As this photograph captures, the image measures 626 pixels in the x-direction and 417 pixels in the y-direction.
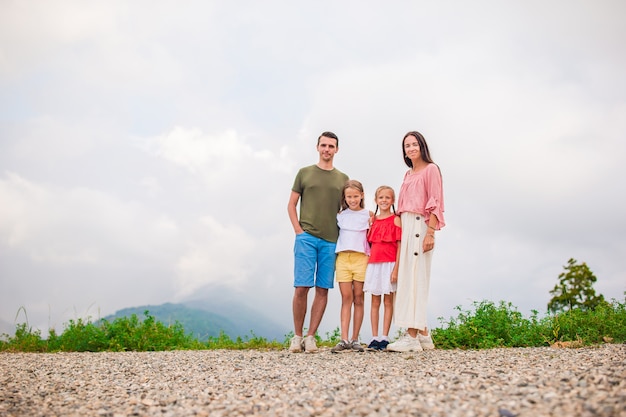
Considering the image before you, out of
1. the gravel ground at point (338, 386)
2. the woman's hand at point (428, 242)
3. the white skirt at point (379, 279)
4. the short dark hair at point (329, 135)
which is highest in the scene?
the short dark hair at point (329, 135)

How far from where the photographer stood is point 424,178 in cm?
811

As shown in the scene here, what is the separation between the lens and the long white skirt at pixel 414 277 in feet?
26.5

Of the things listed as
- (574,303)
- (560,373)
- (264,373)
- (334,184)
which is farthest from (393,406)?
(574,303)

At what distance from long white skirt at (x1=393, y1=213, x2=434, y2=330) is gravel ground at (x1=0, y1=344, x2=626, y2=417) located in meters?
0.61

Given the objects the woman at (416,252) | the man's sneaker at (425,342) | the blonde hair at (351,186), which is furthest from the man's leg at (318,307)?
the man's sneaker at (425,342)

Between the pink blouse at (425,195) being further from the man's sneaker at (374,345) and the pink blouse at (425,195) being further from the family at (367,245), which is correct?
the man's sneaker at (374,345)

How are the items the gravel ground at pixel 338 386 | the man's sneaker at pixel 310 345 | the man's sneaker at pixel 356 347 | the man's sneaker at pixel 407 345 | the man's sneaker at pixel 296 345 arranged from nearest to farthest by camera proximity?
the gravel ground at pixel 338 386, the man's sneaker at pixel 407 345, the man's sneaker at pixel 356 347, the man's sneaker at pixel 310 345, the man's sneaker at pixel 296 345

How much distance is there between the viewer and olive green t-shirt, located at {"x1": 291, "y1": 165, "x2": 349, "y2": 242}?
8.61 meters

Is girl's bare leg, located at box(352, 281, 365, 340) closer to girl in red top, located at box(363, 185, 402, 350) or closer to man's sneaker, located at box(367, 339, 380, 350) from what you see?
girl in red top, located at box(363, 185, 402, 350)

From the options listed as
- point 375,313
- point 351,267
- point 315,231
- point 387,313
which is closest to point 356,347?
point 375,313

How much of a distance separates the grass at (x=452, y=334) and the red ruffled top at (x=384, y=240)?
84.3 inches

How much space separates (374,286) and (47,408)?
480 cm

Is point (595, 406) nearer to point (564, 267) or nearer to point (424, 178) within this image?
point (424, 178)

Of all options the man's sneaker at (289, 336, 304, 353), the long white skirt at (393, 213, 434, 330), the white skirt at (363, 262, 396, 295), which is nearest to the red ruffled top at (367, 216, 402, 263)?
the white skirt at (363, 262, 396, 295)
